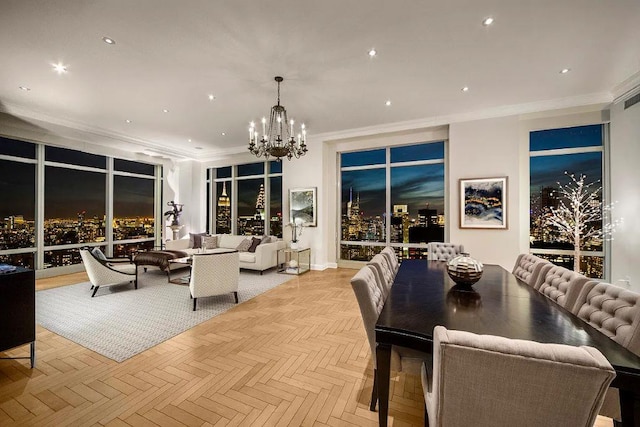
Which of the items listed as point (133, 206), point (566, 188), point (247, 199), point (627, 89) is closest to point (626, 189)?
point (566, 188)

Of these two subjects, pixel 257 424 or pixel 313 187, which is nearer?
pixel 257 424

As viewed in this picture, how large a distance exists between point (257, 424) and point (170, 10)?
3280 millimetres

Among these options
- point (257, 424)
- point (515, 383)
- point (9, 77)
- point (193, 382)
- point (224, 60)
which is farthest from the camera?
point (9, 77)

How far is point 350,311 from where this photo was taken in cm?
335

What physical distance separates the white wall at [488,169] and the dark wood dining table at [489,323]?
279cm

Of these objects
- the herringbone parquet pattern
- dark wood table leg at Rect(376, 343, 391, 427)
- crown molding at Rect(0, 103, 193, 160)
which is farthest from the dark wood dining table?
crown molding at Rect(0, 103, 193, 160)

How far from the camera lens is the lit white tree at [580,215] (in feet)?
13.3

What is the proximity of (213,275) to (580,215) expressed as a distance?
5.75 meters

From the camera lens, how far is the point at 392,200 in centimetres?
579

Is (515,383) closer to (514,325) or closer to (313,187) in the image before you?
(514,325)

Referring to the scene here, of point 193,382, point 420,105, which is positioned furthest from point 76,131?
point 420,105

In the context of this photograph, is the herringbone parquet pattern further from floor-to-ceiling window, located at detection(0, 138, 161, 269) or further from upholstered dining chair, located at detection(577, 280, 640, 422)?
floor-to-ceiling window, located at detection(0, 138, 161, 269)

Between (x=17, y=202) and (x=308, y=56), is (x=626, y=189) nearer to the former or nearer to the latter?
(x=308, y=56)

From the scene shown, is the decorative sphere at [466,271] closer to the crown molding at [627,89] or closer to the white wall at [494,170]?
the white wall at [494,170]
